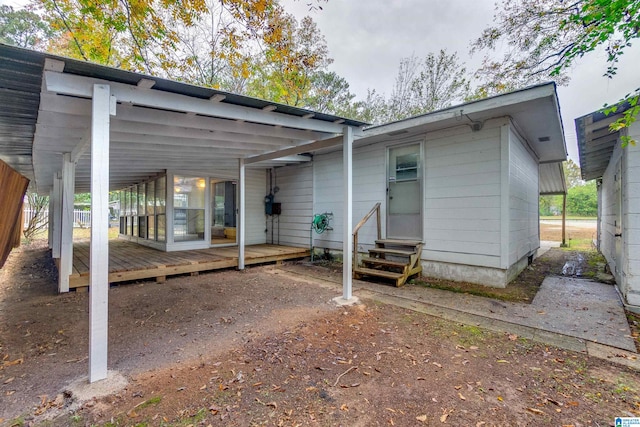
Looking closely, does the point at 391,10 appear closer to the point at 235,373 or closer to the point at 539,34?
the point at 539,34

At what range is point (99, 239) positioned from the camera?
2.16 metres

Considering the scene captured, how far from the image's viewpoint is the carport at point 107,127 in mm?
2111

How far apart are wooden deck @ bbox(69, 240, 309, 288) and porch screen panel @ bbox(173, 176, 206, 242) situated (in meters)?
0.54

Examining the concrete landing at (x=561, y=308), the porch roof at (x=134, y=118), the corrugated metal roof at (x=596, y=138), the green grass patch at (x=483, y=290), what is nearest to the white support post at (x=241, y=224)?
the porch roof at (x=134, y=118)

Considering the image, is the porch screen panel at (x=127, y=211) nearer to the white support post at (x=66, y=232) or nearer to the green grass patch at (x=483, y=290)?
the white support post at (x=66, y=232)

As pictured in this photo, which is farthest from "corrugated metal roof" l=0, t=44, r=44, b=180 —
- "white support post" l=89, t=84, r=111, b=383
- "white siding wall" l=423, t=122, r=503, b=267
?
"white siding wall" l=423, t=122, r=503, b=267

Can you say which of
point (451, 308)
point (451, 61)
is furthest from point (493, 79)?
point (451, 308)

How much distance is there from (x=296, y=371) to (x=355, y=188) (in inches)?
185

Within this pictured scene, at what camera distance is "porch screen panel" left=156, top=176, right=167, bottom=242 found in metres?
6.92

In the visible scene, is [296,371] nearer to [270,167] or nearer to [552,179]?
[270,167]

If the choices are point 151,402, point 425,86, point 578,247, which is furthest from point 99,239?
point 425,86

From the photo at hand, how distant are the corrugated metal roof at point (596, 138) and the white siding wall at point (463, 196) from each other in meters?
1.21

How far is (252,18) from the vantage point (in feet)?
22.3

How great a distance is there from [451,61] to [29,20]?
54.3 feet
